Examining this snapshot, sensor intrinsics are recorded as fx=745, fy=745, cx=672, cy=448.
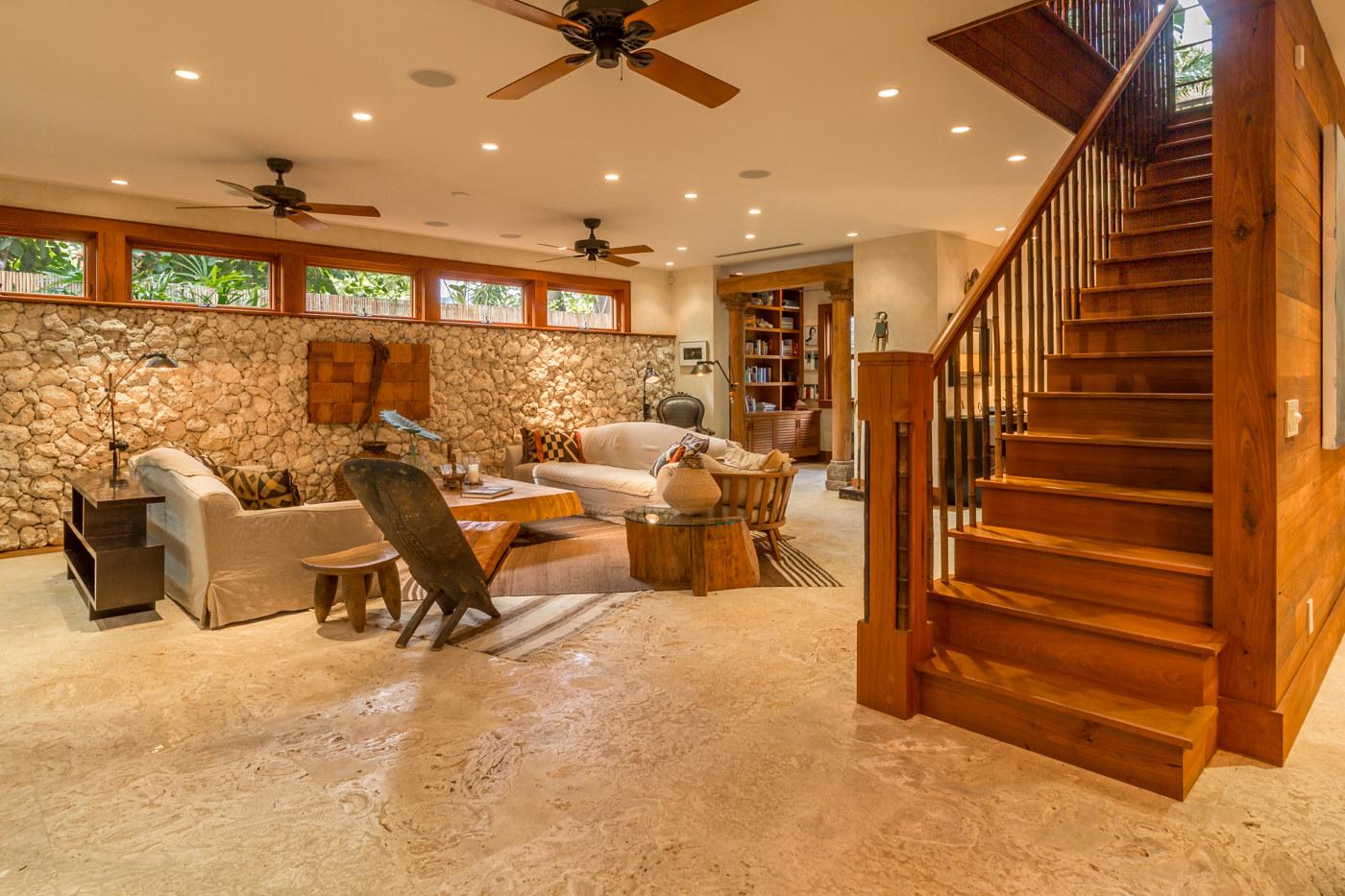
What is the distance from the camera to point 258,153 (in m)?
4.98

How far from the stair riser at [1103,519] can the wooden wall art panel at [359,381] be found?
596 centimetres

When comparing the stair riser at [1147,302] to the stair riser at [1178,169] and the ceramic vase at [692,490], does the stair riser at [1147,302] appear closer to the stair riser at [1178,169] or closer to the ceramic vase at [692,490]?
the stair riser at [1178,169]

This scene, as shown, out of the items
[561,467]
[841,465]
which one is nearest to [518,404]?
[561,467]

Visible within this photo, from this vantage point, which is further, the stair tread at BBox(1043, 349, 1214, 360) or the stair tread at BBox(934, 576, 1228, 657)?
the stair tread at BBox(1043, 349, 1214, 360)

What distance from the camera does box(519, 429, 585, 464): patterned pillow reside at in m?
8.05

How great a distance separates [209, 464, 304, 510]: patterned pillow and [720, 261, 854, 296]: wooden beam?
633cm

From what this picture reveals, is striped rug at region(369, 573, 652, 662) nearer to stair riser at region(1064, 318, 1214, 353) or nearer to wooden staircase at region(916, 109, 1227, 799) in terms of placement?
wooden staircase at region(916, 109, 1227, 799)

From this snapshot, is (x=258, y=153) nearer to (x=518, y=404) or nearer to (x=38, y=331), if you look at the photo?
(x=38, y=331)

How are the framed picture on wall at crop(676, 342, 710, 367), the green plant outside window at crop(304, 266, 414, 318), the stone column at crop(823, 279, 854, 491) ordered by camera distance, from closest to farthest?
the green plant outside window at crop(304, 266, 414, 318)
the stone column at crop(823, 279, 854, 491)
the framed picture on wall at crop(676, 342, 710, 367)

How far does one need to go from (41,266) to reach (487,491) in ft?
12.9

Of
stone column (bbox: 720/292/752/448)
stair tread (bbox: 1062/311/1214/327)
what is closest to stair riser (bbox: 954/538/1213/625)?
stair tread (bbox: 1062/311/1214/327)

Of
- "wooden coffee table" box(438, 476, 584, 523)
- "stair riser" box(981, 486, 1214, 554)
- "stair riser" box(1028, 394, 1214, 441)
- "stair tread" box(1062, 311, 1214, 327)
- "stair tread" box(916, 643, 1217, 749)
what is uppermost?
"stair tread" box(1062, 311, 1214, 327)

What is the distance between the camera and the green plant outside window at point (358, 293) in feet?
23.5

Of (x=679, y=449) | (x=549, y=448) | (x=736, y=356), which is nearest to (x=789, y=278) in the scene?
(x=736, y=356)
